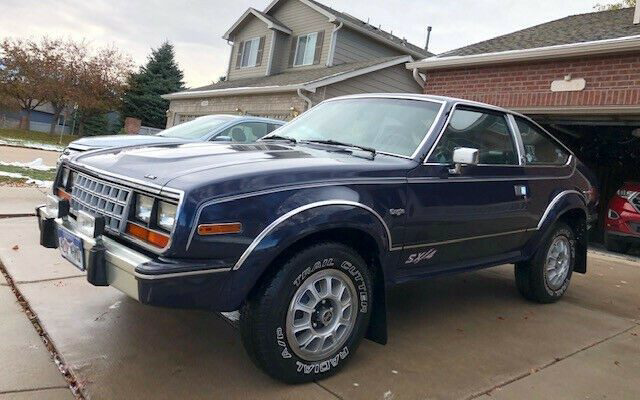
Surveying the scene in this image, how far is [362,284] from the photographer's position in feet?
9.96

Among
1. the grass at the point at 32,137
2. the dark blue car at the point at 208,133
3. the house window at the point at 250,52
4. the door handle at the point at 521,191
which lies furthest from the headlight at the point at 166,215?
the grass at the point at 32,137

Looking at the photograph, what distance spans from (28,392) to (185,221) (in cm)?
117

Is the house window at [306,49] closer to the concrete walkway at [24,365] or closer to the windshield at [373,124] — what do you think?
the windshield at [373,124]

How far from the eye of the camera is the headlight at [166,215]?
2539 millimetres

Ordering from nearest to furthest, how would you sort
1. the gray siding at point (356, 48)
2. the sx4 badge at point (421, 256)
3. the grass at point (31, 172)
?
Result: 1. the sx4 badge at point (421, 256)
2. the grass at point (31, 172)
3. the gray siding at point (356, 48)

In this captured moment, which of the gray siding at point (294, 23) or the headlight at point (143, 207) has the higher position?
the gray siding at point (294, 23)

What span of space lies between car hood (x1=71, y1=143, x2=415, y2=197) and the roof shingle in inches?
257

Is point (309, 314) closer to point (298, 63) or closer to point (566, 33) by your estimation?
point (566, 33)

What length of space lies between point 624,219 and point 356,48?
13.0m

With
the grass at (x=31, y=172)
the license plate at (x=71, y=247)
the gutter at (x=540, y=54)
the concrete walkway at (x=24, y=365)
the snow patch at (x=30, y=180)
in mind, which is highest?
the gutter at (x=540, y=54)

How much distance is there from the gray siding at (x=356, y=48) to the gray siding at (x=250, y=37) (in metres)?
3.35

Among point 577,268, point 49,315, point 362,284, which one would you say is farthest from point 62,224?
point 577,268

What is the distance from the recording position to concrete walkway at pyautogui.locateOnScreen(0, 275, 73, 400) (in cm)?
261

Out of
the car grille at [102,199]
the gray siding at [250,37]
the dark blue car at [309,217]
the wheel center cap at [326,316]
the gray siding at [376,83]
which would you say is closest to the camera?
the dark blue car at [309,217]
